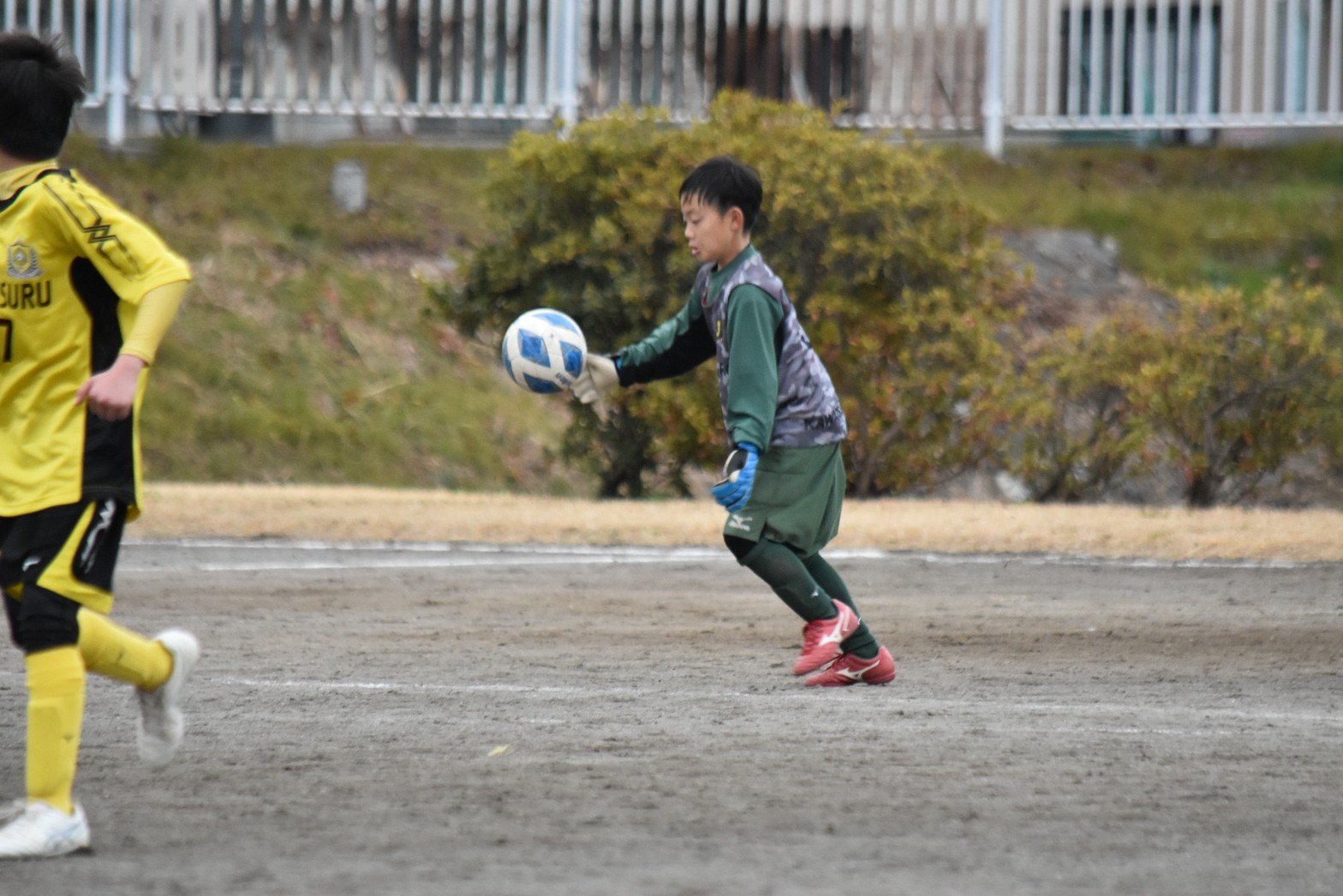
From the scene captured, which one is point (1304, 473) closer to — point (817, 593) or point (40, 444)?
point (817, 593)

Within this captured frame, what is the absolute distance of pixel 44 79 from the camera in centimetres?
412

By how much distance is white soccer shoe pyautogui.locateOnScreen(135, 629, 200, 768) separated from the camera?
4309mm

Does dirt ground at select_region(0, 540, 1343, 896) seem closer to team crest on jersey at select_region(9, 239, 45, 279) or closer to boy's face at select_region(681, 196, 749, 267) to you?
team crest on jersey at select_region(9, 239, 45, 279)

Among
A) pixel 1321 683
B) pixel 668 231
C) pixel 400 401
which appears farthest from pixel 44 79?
pixel 400 401

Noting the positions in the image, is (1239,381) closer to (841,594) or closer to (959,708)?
(841,594)

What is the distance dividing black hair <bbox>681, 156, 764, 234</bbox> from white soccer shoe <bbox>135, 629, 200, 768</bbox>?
7.91 feet

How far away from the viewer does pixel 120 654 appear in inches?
164

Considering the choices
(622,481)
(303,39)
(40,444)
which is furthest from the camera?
(303,39)

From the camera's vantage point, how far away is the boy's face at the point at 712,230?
231 inches

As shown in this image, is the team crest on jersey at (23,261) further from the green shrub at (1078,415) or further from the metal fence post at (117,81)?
the metal fence post at (117,81)

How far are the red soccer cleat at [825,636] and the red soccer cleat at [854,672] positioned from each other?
→ 0.20 ft

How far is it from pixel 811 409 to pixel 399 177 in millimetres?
16191

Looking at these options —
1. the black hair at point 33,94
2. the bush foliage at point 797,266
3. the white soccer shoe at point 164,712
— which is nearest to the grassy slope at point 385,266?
the bush foliage at point 797,266

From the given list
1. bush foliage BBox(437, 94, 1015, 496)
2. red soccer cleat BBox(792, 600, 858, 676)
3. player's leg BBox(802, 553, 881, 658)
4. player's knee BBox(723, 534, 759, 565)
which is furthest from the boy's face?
bush foliage BBox(437, 94, 1015, 496)
